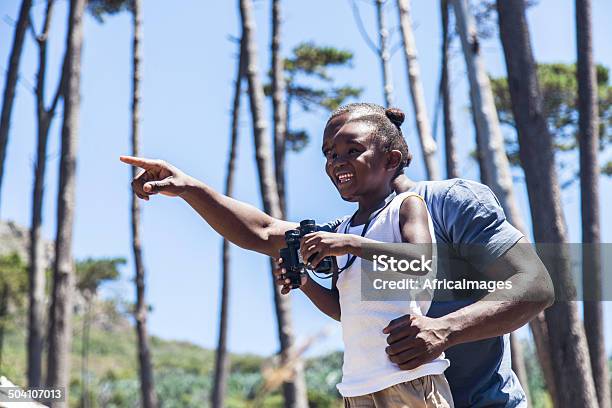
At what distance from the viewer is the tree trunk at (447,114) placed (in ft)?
38.9

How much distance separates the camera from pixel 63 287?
414 inches

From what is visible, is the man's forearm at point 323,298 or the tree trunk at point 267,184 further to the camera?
the tree trunk at point 267,184

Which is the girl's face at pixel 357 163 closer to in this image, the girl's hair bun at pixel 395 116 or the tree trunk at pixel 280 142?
the girl's hair bun at pixel 395 116

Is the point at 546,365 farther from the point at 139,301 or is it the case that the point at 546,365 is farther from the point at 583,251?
the point at 139,301

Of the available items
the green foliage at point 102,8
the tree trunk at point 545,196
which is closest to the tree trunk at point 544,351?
the tree trunk at point 545,196

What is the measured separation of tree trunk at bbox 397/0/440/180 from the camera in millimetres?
9008

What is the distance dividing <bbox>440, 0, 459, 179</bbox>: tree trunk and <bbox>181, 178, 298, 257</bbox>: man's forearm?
913 centimetres

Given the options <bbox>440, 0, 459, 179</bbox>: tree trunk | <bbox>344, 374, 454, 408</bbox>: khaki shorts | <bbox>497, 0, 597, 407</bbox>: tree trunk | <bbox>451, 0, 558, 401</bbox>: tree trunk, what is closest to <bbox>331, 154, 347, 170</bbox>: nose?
<bbox>344, 374, 454, 408</bbox>: khaki shorts

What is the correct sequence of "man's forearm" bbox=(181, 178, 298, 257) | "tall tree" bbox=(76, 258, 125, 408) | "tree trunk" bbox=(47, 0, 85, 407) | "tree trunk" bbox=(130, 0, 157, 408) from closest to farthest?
1. "man's forearm" bbox=(181, 178, 298, 257)
2. "tree trunk" bbox=(47, 0, 85, 407)
3. "tree trunk" bbox=(130, 0, 157, 408)
4. "tall tree" bbox=(76, 258, 125, 408)

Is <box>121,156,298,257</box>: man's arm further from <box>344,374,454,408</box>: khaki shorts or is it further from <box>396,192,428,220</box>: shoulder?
<box>344,374,454,408</box>: khaki shorts

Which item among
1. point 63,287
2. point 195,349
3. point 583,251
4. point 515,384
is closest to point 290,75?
point 63,287

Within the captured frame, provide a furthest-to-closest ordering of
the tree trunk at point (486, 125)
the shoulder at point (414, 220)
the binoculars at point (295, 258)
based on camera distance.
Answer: the tree trunk at point (486, 125) < the binoculars at point (295, 258) < the shoulder at point (414, 220)

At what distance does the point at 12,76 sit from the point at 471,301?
35.9 ft

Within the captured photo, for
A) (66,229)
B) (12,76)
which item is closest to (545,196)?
(66,229)
